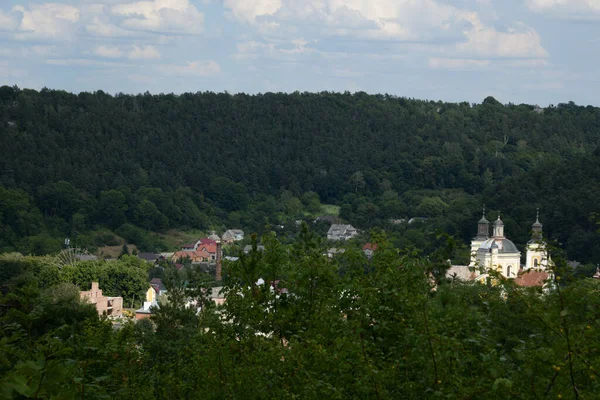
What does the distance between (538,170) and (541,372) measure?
8096 centimetres

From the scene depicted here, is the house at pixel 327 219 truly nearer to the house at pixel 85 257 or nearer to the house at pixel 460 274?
the house at pixel 85 257

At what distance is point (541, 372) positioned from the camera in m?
6.91

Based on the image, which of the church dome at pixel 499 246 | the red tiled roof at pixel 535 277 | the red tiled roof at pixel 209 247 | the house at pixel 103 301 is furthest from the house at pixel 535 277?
the red tiled roof at pixel 209 247

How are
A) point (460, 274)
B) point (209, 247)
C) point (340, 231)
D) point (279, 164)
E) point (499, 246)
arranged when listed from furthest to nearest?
point (279, 164) < point (340, 231) < point (209, 247) < point (499, 246) < point (460, 274)

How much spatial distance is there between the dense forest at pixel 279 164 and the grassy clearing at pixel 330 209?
3.97 ft

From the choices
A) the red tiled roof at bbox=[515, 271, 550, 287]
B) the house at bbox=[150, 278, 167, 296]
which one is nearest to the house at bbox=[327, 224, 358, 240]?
the house at bbox=[150, 278, 167, 296]

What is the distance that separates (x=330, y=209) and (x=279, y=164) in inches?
659

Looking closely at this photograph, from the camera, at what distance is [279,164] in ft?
452

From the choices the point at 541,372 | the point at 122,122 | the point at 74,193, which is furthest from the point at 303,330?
the point at 122,122

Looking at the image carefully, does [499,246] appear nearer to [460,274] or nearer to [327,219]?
[460,274]

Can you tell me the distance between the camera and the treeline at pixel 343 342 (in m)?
6.80

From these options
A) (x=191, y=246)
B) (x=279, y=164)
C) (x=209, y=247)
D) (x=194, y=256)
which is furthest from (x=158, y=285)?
(x=279, y=164)

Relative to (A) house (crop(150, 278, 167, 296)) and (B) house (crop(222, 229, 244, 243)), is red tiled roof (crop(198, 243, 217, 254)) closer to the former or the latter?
(B) house (crop(222, 229, 244, 243))

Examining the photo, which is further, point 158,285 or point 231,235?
point 231,235
